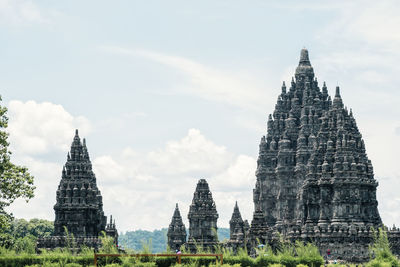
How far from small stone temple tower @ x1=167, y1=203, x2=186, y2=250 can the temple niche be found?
19.6m

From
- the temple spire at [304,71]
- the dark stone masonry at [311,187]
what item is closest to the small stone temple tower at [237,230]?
the dark stone masonry at [311,187]

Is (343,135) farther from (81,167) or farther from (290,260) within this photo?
(290,260)

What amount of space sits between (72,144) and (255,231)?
104 ft

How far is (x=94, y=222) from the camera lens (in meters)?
113

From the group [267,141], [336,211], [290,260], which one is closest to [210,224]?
[267,141]

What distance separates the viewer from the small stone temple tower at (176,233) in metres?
134

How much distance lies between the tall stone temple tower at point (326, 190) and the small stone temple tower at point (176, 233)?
16.3 m

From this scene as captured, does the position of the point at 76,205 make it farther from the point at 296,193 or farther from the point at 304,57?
the point at 304,57

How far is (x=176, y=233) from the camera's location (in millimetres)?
135000

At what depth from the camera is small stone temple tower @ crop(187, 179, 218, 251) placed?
122m

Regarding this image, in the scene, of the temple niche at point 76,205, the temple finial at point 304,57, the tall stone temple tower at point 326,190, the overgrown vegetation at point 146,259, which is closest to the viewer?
the overgrown vegetation at point 146,259

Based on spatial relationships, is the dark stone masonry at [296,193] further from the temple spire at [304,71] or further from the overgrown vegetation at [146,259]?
the overgrown vegetation at [146,259]

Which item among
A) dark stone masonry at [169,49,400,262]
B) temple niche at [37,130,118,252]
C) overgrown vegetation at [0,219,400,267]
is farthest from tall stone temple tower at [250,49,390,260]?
overgrown vegetation at [0,219,400,267]

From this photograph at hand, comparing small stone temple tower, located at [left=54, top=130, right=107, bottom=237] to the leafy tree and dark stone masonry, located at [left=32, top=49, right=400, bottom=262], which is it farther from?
the leafy tree
